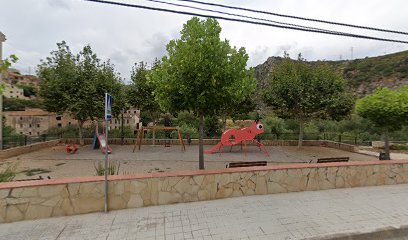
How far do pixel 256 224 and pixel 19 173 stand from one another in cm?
1005

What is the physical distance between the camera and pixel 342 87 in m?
14.2

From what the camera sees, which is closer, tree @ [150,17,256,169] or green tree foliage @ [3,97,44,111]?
tree @ [150,17,256,169]

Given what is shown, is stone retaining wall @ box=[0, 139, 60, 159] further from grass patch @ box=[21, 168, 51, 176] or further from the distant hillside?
the distant hillside

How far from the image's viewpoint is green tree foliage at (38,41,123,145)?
1355 centimetres

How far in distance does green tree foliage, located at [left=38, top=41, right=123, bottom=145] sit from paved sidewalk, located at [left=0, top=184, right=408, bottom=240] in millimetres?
11493

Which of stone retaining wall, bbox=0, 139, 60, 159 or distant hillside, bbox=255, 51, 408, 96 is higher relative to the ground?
distant hillside, bbox=255, 51, 408, 96

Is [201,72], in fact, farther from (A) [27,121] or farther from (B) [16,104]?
(B) [16,104]

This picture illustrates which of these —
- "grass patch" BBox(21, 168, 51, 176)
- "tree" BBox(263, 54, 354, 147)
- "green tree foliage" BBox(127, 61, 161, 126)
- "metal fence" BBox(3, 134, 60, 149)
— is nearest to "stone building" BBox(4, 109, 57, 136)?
"metal fence" BBox(3, 134, 60, 149)

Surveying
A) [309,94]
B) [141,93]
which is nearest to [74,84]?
[141,93]

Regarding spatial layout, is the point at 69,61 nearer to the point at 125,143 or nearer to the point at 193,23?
the point at 125,143

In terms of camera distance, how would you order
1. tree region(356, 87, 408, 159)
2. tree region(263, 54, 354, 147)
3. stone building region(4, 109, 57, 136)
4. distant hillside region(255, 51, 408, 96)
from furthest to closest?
1. stone building region(4, 109, 57, 136)
2. distant hillside region(255, 51, 408, 96)
3. tree region(263, 54, 354, 147)
4. tree region(356, 87, 408, 159)

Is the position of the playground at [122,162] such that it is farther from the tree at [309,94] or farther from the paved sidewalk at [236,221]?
the paved sidewalk at [236,221]

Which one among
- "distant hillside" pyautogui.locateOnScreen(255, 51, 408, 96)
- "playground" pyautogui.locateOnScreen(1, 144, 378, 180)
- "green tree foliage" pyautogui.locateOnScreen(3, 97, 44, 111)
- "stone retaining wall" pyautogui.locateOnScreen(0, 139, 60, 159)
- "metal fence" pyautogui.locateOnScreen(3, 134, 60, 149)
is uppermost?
"distant hillside" pyautogui.locateOnScreen(255, 51, 408, 96)

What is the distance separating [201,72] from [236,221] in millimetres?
3846
